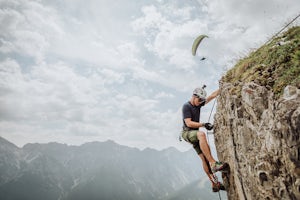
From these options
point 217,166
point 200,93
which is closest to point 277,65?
point 200,93

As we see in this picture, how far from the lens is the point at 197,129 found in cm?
1113

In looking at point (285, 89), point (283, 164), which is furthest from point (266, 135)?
point (285, 89)

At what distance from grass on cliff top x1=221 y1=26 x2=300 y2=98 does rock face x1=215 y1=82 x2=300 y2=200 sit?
0.41 metres

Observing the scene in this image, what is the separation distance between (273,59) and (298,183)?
5.23 metres

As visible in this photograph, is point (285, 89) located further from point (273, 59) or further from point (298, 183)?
point (298, 183)

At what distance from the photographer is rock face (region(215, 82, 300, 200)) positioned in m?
6.89

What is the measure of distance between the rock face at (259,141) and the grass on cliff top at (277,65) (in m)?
0.41

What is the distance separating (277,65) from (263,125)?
2850 millimetres

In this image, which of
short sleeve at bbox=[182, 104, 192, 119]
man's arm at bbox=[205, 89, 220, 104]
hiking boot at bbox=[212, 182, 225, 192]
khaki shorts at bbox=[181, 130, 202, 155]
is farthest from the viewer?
man's arm at bbox=[205, 89, 220, 104]

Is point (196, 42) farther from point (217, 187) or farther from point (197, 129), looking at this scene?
point (217, 187)

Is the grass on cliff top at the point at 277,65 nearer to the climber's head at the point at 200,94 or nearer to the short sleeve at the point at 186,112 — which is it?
the climber's head at the point at 200,94

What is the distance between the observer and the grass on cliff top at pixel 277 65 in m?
8.34

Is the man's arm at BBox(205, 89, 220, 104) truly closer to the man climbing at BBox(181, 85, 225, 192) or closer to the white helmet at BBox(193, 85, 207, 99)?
the man climbing at BBox(181, 85, 225, 192)

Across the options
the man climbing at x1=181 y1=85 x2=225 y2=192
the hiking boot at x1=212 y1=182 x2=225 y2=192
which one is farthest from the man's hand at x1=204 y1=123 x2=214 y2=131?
the hiking boot at x1=212 y1=182 x2=225 y2=192
